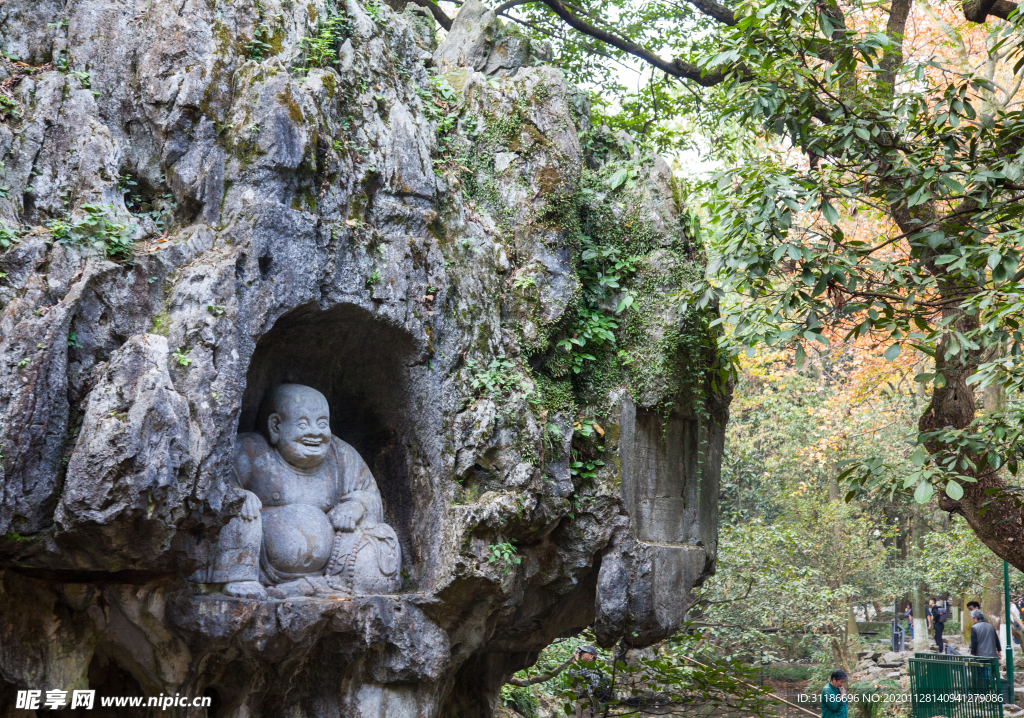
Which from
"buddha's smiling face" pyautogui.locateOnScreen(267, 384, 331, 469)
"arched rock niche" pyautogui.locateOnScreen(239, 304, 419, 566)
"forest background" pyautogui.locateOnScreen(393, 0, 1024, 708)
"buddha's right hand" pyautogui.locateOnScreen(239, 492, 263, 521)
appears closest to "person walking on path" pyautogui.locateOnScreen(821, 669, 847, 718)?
"forest background" pyautogui.locateOnScreen(393, 0, 1024, 708)

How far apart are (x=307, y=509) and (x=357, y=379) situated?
50.4 inches

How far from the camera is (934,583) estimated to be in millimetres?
19141

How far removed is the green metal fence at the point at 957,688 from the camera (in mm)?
11633

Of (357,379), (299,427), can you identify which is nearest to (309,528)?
(299,427)

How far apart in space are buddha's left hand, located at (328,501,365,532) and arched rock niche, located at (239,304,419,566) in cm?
56

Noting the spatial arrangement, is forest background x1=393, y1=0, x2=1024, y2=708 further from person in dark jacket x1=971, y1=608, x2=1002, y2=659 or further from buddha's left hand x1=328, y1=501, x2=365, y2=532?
person in dark jacket x1=971, y1=608, x2=1002, y2=659

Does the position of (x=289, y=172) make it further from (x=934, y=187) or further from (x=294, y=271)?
(x=934, y=187)

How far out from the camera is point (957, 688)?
1190 centimetres

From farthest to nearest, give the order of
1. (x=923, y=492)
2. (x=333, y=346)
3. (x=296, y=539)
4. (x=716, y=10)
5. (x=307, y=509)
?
(x=716, y=10) < (x=333, y=346) < (x=307, y=509) < (x=296, y=539) < (x=923, y=492)

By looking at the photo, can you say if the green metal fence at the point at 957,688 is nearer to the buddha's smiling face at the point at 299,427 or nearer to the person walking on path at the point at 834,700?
the person walking on path at the point at 834,700

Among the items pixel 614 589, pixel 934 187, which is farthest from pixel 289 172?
pixel 934 187

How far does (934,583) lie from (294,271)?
17.9 metres

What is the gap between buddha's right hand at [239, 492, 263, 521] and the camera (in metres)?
5.91

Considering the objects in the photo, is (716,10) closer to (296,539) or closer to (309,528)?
(309,528)
